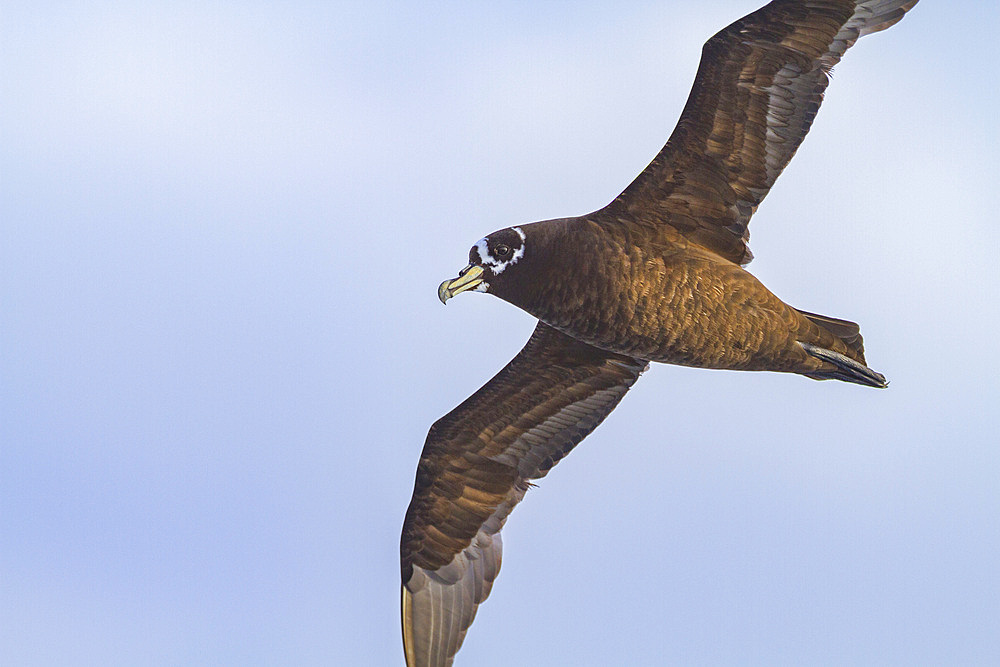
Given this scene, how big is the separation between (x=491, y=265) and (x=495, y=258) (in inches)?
2.9

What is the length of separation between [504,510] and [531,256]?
10.9 ft

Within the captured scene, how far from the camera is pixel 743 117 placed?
38.4ft

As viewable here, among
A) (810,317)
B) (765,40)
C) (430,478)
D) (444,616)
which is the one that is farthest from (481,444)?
(765,40)

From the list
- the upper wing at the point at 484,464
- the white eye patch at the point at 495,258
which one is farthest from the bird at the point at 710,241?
the upper wing at the point at 484,464

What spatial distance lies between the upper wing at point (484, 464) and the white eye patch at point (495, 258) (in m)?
1.77

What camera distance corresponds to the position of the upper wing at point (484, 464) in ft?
43.3

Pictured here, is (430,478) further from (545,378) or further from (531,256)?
(531,256)

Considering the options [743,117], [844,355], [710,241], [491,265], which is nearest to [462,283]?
[491,265]

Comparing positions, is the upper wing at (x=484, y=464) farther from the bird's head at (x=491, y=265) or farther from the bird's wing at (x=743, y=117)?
the bird's wing at (x=743, y=117)

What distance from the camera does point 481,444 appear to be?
13297 mm

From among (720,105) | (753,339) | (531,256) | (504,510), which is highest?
(720,105)

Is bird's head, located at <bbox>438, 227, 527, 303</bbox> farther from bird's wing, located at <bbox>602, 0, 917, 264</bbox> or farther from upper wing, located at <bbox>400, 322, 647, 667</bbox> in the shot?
upper wing, located at <bbox>400, 322, 647, 667</bbox>

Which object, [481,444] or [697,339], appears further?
[481,444]

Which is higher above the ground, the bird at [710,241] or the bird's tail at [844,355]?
the bird at [710,241]
